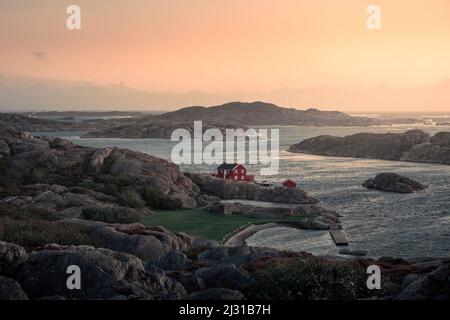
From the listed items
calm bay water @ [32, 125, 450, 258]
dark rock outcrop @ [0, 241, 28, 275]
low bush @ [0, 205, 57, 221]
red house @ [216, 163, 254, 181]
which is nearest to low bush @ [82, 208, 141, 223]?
low bush @ [0, 205, 57, 221]

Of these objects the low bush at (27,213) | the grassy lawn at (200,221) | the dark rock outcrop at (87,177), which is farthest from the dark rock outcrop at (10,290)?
the dark rock outcrop at (87,177)

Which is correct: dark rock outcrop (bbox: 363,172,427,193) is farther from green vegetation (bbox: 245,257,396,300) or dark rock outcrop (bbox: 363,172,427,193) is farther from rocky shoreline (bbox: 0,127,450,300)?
green vegetation (bbox: 245,257,396,300)

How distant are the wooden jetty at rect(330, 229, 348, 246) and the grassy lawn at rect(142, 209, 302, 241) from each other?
937cm

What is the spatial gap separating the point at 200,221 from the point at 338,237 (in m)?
16.4

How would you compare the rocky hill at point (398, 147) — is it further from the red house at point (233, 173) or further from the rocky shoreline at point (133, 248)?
the rocky shoreline at point (133, 248)

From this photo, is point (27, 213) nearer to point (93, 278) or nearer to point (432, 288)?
point (93, 278)

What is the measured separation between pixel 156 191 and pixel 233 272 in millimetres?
50007

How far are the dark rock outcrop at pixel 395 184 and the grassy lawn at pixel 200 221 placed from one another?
32.6 metres

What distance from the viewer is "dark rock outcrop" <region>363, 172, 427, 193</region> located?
311 ft

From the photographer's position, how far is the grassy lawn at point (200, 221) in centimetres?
5859
